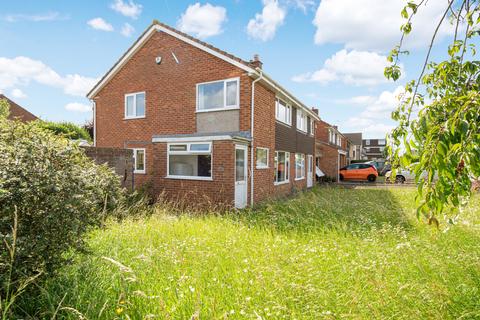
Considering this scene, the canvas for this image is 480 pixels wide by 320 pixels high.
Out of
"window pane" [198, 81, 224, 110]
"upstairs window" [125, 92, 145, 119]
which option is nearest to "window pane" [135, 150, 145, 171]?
"upstairs window" [125, 92, 145, 119]

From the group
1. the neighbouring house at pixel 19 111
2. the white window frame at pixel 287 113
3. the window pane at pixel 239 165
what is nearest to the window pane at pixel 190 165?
the window pane at pixel 239 165

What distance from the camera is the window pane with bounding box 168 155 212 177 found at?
414 inches

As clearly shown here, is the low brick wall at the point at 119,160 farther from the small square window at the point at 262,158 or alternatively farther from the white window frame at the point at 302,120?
the white window frame at the point at 302,120

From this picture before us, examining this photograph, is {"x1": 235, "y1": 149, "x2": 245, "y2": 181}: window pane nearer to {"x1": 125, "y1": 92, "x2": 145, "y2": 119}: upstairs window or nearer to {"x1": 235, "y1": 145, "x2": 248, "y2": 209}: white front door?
{"x1": 235, "y1": 145, "x2": 248, "y2": 209}: white front door

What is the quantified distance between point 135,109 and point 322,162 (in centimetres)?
1859

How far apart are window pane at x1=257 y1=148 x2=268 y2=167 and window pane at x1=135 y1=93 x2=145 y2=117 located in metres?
6.03

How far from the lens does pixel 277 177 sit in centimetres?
1388

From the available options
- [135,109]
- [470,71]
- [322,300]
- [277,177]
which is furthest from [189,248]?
[135,109]

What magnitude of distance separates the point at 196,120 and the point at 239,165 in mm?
2817

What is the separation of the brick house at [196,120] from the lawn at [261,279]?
5.26 meters

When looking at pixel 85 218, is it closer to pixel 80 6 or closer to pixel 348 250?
pixel 348 250

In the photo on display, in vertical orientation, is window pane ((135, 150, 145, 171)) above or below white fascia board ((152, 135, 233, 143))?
below

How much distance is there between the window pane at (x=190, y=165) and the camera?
34.5ft

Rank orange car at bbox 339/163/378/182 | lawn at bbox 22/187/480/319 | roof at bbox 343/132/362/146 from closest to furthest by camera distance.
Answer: lawn at bbox 22/187/480/319 → orange car at bbox 339/163/378/182 → roof at bbox 343/132/362/146
